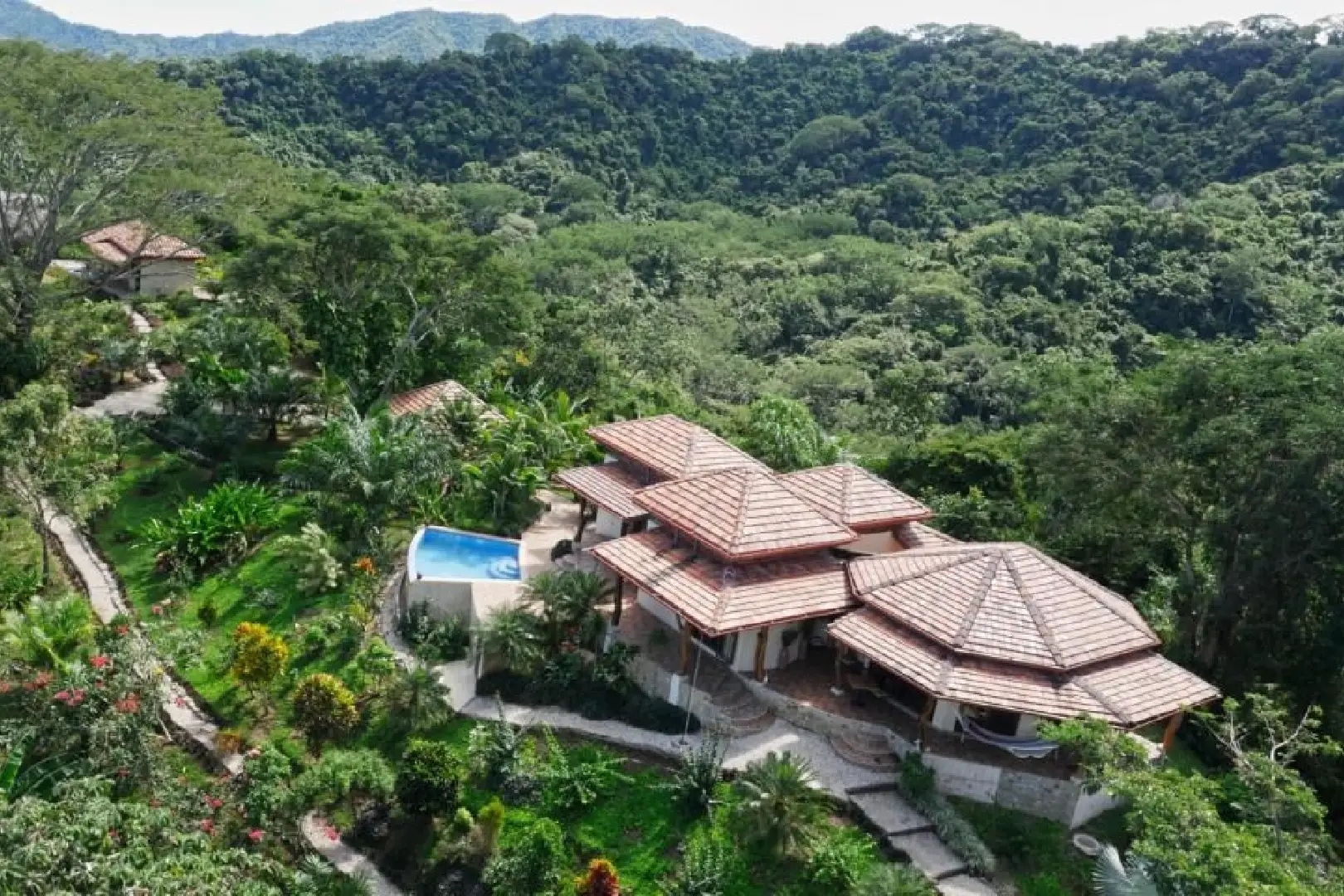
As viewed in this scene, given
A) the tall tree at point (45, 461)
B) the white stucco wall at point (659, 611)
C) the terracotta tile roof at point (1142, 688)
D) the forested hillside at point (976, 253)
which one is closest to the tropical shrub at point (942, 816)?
the terracotta tile roof at point (1142, 688)

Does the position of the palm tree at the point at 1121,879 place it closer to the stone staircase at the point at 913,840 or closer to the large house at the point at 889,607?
the stone staircase at the point at 913,840

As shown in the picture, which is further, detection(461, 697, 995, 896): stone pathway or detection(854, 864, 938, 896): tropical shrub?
detection(461, 697, 995, 896): stone pathway

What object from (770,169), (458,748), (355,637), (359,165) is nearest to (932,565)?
(458,748)

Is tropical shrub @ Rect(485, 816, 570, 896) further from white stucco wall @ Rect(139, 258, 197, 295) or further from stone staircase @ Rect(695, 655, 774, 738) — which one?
white stucco wall @ Rect(139, 258, 197, 295)

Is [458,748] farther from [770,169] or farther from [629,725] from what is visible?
[770,169]

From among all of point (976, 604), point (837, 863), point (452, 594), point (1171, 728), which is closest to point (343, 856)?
point (452, 594)

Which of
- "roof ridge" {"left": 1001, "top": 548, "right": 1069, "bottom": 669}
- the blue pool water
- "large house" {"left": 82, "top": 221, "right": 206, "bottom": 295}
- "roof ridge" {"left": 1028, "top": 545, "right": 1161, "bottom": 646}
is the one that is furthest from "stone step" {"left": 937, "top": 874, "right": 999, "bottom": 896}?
"large house" {"left": 82, "top": 221, "right": 206, "bottom": 295}

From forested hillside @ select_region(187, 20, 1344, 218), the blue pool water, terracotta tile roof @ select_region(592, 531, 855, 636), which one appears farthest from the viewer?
forested hillside @ select_region(187, 20, 1344, 218)
